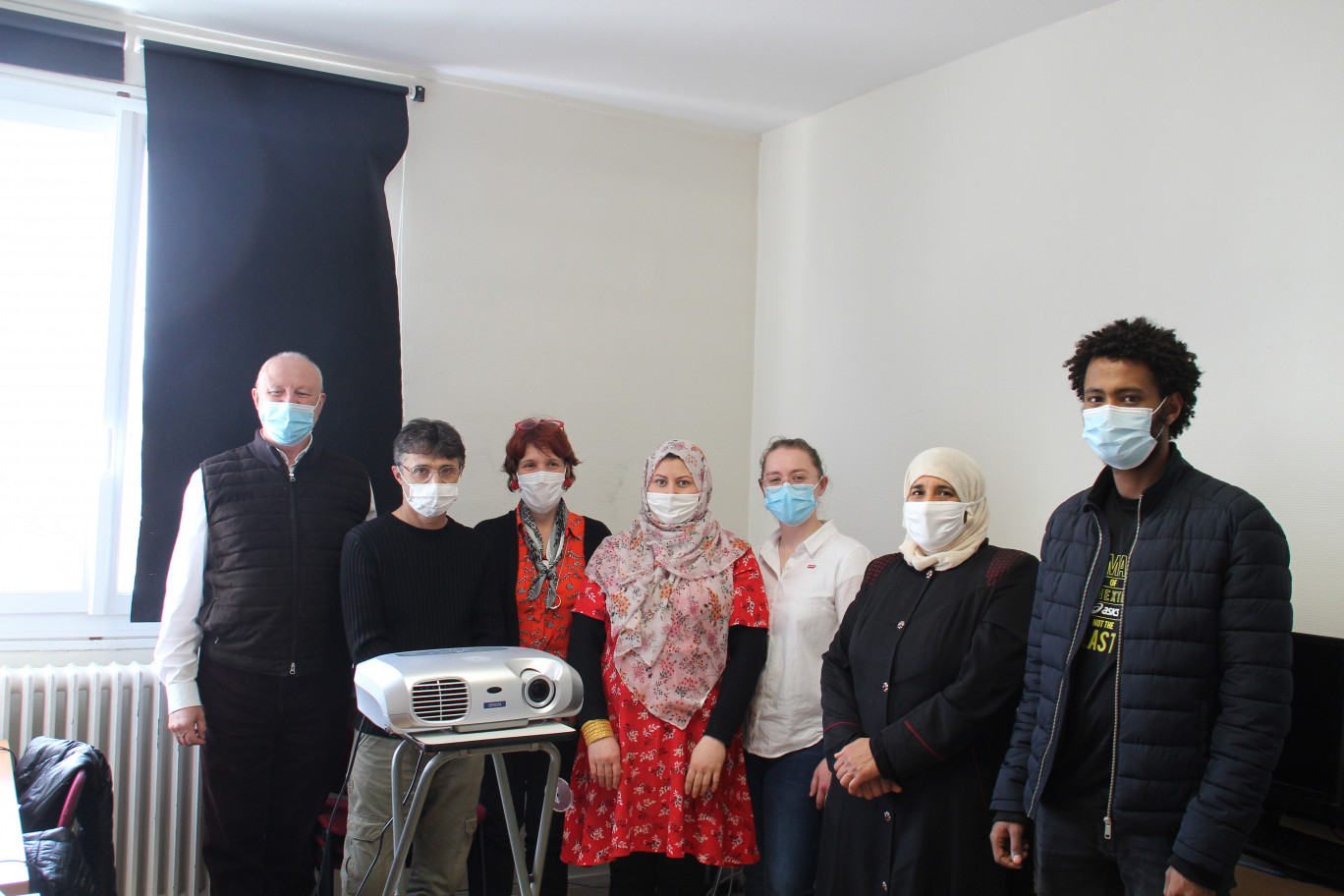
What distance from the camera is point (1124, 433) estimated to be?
158 centimetres

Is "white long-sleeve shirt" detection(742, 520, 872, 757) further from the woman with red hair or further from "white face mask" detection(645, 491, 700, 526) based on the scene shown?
the woman with red hair

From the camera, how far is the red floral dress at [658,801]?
2.11m

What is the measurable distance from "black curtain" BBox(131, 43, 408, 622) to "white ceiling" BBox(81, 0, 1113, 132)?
0.15m

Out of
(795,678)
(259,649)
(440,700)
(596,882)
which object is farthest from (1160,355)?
(596,882)

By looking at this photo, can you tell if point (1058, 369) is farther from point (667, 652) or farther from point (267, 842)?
point (267, 842)

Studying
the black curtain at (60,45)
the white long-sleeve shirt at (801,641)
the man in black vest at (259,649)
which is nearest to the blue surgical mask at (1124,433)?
the white long-sleeve shirt at (801,641)

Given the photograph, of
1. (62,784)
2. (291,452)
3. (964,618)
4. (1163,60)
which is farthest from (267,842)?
(1163,60)

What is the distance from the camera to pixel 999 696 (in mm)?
1806

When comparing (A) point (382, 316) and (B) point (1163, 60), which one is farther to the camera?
(A) point (382, 316)

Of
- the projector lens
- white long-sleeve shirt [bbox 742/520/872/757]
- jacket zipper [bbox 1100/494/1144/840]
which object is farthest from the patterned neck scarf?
jacket zipper [bbox 1100/494/1144/840]

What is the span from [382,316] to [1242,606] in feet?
8.01

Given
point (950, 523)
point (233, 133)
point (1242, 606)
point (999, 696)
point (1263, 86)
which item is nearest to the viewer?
point (1242, 606)

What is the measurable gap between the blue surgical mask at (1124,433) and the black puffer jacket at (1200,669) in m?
0.05

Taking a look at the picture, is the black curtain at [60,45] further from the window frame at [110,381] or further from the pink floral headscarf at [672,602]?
the pink floral headscarf at [672,602]
